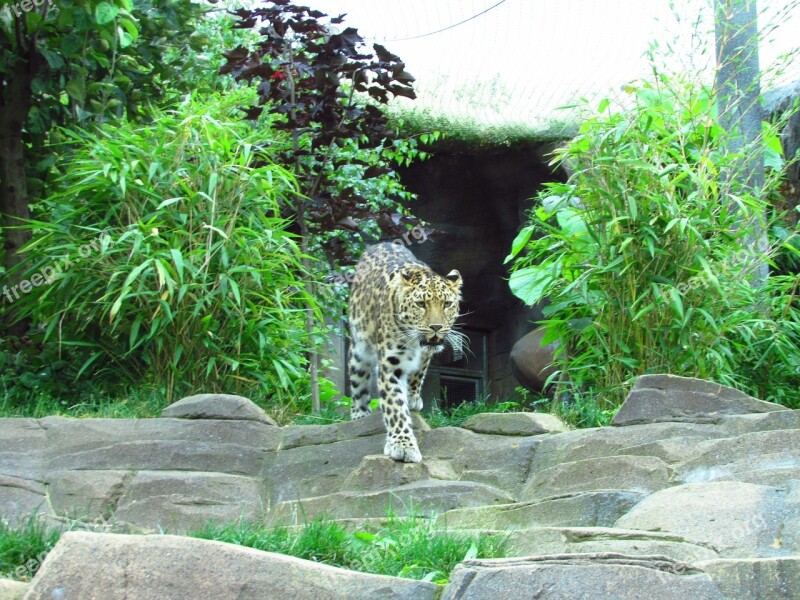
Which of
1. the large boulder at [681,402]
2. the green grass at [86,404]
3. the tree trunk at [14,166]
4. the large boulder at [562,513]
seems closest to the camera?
the large boulder at [562,513]

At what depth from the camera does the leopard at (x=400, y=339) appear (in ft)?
21.5

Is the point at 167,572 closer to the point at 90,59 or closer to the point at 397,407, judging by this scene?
the point at 397,407

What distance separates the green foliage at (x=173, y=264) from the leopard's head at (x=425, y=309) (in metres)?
1.13

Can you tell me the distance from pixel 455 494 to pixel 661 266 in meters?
2.33

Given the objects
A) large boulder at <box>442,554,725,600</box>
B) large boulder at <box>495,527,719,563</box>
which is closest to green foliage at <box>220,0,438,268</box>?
large boulder at <box>495,527,719,563</box>

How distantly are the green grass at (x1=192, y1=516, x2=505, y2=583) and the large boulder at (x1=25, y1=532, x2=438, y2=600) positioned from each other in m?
0.67

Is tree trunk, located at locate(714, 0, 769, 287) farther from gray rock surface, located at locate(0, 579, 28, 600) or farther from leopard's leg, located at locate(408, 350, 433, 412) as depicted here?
gray rock surface, located at locate(0, 579, 28, 600)

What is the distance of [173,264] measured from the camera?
24.5 ft

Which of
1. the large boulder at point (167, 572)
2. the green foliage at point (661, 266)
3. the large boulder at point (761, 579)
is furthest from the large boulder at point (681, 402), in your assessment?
the large boulder at point (167, 572)

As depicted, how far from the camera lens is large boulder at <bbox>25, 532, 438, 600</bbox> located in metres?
3.36

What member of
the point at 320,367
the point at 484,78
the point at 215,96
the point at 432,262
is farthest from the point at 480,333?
the point at 215,96

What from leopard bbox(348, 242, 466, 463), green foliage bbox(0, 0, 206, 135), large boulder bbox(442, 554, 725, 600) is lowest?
large boulder bbox(442, 554, 725, 600)

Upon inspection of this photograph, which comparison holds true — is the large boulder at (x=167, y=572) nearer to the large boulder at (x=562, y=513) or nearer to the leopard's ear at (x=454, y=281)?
the large boulder at (x=562, y=513)

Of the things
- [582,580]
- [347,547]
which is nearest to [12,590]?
[347,547]
